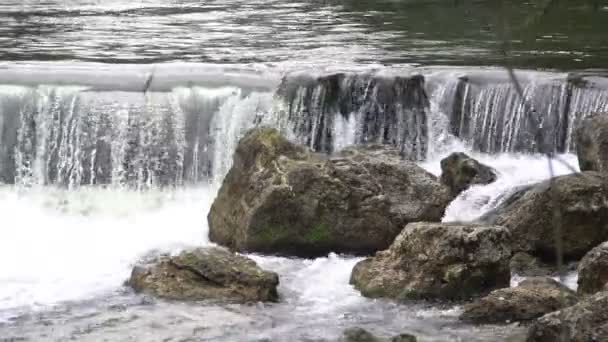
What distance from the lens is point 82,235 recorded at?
39.3 ft

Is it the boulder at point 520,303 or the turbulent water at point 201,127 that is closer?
the boulder at point 520,303

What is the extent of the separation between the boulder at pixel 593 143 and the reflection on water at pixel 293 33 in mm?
2248

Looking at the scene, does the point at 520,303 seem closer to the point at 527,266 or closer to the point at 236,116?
the point at 527,266

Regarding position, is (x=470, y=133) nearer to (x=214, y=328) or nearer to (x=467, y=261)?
(x=467, y=261)

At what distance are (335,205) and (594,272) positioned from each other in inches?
108

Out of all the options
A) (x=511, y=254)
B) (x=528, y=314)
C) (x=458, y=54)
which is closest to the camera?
(x=528, y=314)

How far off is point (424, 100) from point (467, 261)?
465 cm

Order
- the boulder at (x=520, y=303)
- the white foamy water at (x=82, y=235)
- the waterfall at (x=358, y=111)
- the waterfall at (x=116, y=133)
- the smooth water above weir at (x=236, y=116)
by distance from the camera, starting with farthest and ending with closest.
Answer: the waterfall at (x=116, y=133) → the waterfall at (x=358, y=111) → the smooth water above weir at (x=236, y=116) → the white foamy water at (x=82, y=235) → the boulder at (x=520, y=303)

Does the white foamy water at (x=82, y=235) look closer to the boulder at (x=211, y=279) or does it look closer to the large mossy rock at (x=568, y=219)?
the boulder at (x=211, y=279)

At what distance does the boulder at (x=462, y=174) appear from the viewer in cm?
1123

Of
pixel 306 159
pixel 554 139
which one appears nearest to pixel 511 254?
pixel 306 159

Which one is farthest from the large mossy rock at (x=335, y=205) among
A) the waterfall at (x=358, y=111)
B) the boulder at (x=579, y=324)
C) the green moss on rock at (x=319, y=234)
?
the boulder at (x=579, y=324)

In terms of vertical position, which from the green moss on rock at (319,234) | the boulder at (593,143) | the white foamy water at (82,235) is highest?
the boulder at (593,143)

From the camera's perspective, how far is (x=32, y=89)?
1376 cm
